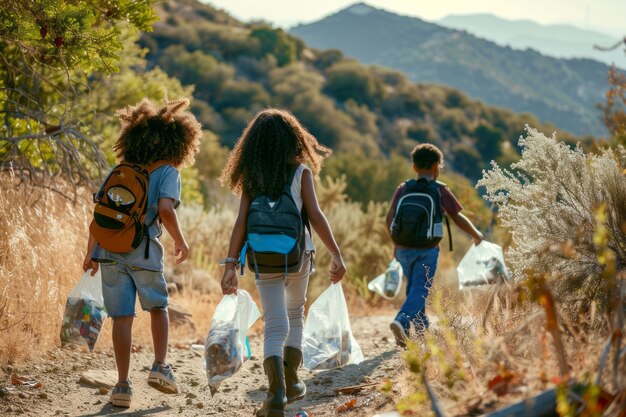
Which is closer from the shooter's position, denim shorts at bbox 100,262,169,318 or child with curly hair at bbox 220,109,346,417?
child with curly hair at bbox 220,109,346,417

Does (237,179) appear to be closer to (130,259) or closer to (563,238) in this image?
(130,259)

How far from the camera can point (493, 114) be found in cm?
6053

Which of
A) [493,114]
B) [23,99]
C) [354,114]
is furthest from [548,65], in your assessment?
[23,99]

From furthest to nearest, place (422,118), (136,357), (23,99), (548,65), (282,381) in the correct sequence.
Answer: (548,65), (422,118), (23,99), (136,357), (282,381)

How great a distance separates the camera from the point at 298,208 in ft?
17.1

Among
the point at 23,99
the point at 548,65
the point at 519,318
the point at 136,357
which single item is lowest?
the point at 136,357

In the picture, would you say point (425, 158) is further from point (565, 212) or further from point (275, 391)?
point (275, 391)

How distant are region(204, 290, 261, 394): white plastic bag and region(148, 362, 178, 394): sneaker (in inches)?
19.8

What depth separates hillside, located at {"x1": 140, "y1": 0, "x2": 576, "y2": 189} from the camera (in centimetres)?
4762

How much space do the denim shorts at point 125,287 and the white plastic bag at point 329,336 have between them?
1038 mm

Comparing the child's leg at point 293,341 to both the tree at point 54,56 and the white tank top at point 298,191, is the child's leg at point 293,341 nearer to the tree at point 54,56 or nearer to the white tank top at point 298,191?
the white tank top at point 298,191

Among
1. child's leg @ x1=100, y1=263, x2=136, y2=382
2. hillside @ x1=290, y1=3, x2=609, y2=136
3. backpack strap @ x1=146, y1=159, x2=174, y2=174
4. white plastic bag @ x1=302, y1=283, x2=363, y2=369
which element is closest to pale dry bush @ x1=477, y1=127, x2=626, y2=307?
white plastic bag @ x1=302, y1=283, x2=363, y2=369

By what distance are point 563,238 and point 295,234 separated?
1.61 m

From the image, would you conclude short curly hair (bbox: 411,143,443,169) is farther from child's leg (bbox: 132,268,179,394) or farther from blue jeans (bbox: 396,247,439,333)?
child's leg (bbox: 132,268,179,394)
